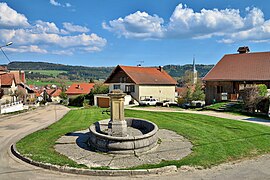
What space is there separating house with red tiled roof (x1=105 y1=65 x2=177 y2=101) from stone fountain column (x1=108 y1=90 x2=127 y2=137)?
30299 mm

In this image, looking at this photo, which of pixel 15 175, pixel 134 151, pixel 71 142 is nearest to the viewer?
pixel 15 175

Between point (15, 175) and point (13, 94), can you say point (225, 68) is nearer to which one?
point (15, 175)

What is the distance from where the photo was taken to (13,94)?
51.2m

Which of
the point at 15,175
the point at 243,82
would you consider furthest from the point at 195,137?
the point at 243,82

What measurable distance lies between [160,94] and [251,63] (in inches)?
708

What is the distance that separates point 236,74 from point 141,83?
16.0 metres

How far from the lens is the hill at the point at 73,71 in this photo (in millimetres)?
154400

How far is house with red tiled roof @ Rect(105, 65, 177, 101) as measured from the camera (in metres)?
42.3

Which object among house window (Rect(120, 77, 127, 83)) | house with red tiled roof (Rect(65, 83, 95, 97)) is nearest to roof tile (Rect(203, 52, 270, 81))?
house window (Rect(120, 77, 127, 83))

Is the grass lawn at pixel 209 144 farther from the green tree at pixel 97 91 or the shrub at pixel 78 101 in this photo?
the shrub at pixel 78 101

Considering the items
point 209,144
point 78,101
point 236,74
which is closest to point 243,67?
point 236,74

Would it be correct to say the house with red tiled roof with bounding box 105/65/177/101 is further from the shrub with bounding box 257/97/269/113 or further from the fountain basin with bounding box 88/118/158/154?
the fountain basin with bounding box 88/118/158/154

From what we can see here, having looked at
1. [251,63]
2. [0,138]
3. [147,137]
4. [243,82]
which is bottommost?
[0,138]

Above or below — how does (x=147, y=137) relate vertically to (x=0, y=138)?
above
